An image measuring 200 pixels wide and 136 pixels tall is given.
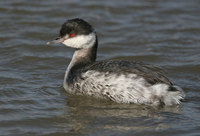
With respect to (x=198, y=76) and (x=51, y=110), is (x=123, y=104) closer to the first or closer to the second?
(x=51, y=110)

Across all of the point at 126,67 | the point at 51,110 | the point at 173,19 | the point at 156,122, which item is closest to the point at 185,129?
the point at 156,122

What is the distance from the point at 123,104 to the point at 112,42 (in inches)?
139

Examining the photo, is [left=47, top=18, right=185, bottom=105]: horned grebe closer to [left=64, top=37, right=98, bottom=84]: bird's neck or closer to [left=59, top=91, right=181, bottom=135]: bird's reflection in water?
[left=59, top=91, right=181, bottom=135]: bird's reflection in water

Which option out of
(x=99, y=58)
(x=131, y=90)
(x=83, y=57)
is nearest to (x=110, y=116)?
(x=131, y=90)

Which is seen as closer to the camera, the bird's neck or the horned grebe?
the horned grebe

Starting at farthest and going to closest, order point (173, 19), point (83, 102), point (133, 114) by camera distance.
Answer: point (173, 19) < point (83, 102) < point (133, 114)

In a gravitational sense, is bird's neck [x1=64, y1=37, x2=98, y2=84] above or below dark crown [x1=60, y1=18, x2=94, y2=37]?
below

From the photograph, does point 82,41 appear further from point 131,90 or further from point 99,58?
point 99,58

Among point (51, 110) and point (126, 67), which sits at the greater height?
point (126, 67)

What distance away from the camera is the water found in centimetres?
656

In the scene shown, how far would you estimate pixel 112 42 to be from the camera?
10625 mm

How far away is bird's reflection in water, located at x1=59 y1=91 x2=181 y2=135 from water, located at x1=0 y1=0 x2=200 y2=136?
1 centimetres

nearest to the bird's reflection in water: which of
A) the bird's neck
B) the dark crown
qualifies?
the bird's neck

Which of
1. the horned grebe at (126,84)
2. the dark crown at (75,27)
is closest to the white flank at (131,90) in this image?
the horned grebe at (126,84)
